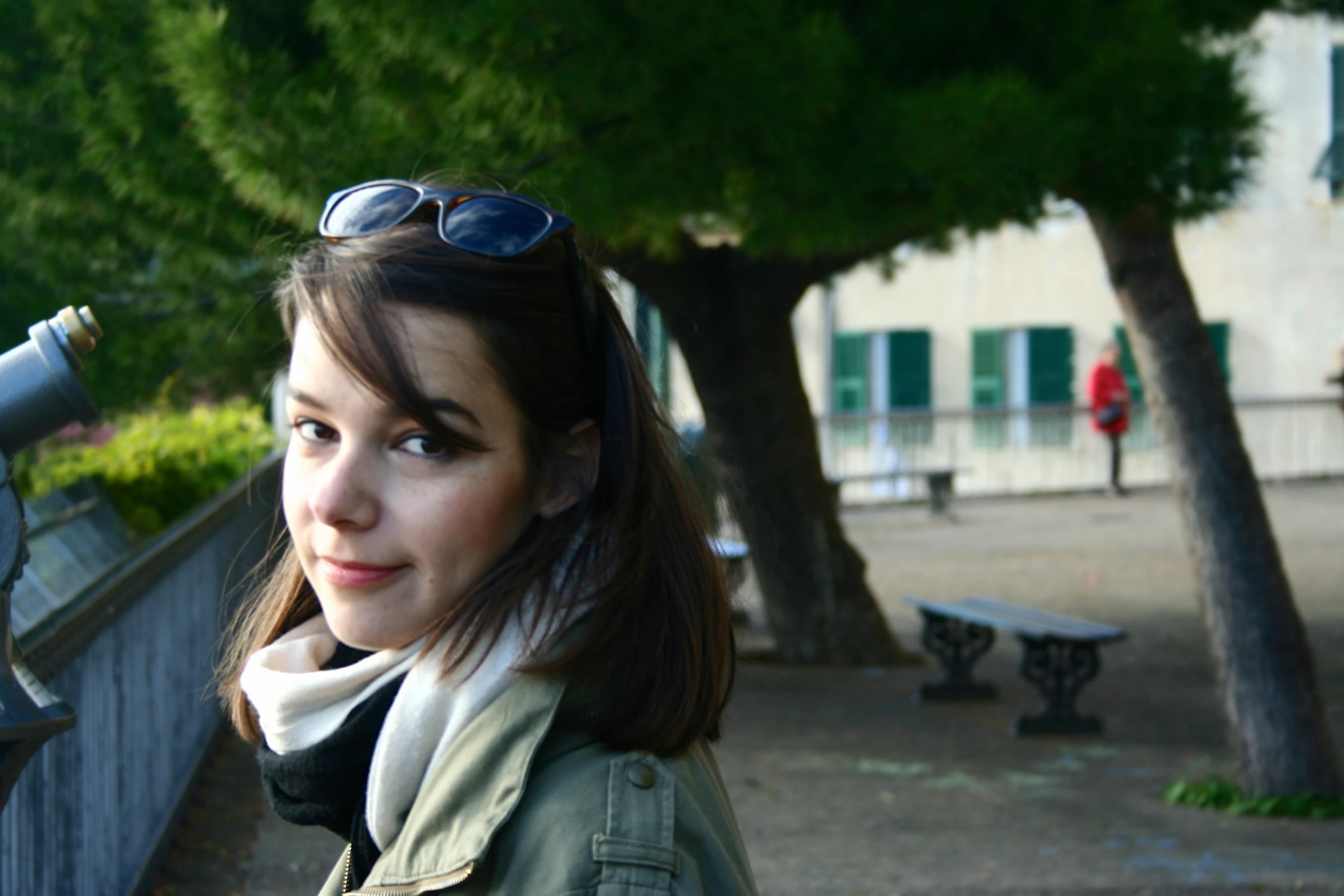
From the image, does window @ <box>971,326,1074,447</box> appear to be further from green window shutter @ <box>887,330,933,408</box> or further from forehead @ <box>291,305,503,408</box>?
forehead @ <box>291,305,503,408</box>

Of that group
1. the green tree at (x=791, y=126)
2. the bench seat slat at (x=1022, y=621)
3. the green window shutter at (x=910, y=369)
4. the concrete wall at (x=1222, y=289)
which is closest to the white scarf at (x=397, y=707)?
the green tree at (x=791, y=126)

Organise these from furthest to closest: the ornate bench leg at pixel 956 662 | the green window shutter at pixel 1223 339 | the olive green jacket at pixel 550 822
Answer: the green window shutter at pixel 1223 339, the ornate bench leg at pixel 956 662, the olive green jacket at pixel 550 822

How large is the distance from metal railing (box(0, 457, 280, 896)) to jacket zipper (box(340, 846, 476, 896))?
123cm

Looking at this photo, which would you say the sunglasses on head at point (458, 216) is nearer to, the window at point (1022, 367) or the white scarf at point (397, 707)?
the white scarf at point (397, 707)

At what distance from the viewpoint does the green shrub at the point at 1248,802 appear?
6.09m

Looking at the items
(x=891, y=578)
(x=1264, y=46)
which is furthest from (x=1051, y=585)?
(x=1264, y=46)

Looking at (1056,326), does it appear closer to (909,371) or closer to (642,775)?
(909,371)

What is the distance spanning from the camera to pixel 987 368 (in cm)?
2430

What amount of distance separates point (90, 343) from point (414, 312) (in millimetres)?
425

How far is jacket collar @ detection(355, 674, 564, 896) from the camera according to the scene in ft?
4.14

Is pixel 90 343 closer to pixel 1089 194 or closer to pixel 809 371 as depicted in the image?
pixel 1089 194

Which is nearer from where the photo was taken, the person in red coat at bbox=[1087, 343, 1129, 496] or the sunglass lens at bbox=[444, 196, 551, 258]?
the sunglass lens at bbox=[444, 196, 551, 258]

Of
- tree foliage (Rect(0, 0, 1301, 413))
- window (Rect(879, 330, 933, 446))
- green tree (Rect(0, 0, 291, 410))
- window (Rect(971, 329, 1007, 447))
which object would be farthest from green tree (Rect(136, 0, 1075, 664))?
window (Rect(971, 329, 1007, 447))

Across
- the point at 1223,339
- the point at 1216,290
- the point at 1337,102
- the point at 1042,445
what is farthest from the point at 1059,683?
the point at 1337,102
